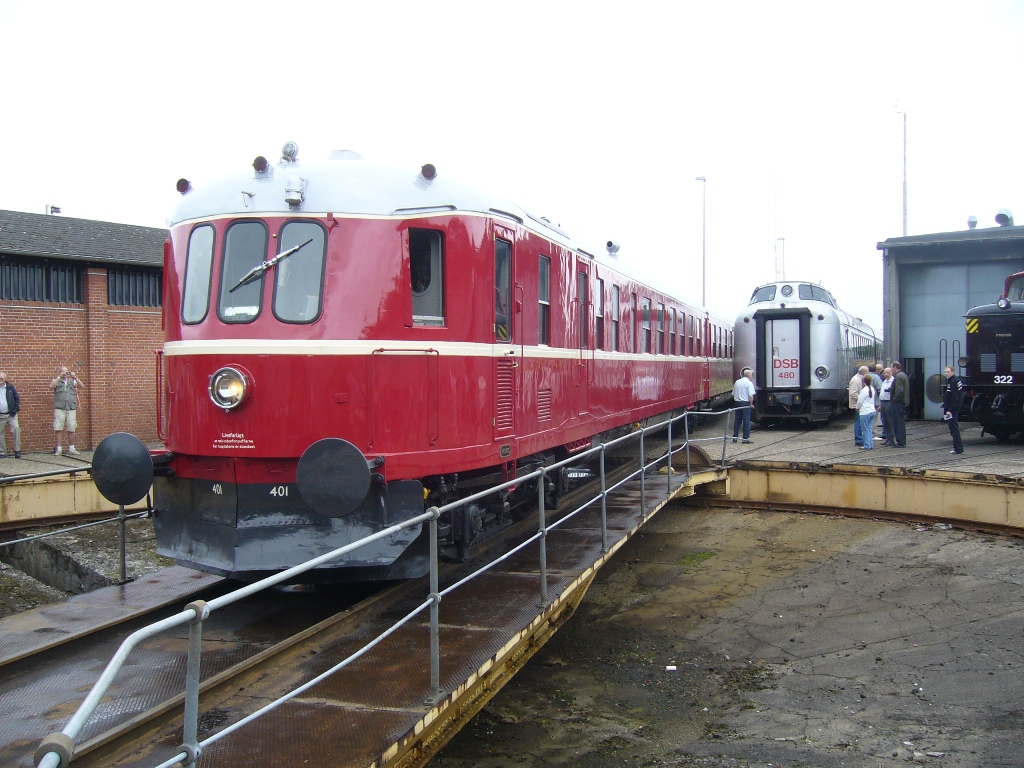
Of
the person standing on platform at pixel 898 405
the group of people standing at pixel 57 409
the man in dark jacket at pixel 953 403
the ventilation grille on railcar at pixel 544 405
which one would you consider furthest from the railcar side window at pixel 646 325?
the group of people standing at pixel 57 409

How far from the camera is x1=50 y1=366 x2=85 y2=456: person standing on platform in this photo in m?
15.9

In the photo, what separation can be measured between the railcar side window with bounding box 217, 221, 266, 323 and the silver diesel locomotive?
15028 mm

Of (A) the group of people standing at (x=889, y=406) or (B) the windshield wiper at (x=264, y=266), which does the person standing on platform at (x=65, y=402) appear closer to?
(B) the windshield wiper at (x=264, y=266)

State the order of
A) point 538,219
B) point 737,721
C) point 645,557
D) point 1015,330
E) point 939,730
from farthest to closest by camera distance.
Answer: point 1015,330
point 645,557
point 538,219
point 737,721
point 939,730

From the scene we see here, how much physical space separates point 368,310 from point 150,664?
2.86 m

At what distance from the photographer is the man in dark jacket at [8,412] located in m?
15.0

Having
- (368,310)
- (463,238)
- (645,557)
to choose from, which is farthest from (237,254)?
(645,557)

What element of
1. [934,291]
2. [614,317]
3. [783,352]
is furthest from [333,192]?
[934,291]

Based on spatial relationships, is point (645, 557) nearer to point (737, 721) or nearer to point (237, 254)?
point (737, 721)

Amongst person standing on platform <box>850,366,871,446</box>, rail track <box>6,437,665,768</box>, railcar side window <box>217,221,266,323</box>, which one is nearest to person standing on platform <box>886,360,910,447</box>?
person standing on platform <box>850,366,871,446</box>

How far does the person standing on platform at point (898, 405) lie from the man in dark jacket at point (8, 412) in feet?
51.4

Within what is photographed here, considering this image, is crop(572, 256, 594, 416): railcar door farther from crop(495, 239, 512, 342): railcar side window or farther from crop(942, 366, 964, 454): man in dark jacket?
crop(942, 366, 964, 454): man in dark jacket

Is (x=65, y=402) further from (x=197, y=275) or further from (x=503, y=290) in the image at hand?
(x=503, y=290)

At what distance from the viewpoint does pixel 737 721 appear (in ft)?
21.5
